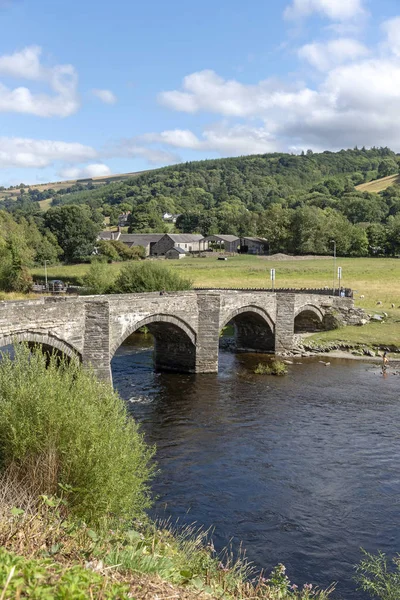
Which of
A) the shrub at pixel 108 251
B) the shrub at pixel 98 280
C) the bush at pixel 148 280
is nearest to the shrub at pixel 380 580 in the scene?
the bush at pixel 148 280

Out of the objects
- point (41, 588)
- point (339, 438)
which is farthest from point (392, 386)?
point (41, 588)

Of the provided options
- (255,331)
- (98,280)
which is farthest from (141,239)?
(255,331)

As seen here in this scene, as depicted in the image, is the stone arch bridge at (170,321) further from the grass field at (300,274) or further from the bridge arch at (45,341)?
the grass field at (300,274)

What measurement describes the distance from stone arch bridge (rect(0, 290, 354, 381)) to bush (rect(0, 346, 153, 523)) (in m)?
6.45

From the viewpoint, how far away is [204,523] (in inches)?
619

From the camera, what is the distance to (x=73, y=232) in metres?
96.2

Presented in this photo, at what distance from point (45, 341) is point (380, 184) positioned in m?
179

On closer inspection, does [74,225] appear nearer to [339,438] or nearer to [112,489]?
[339,438]

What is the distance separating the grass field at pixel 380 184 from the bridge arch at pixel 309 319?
456ft

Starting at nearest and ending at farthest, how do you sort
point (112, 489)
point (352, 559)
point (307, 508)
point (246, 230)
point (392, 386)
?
1. point (112, 489)
2. point (352, 559)
3. point (307, 508)
4. point (392, 386)
5. point (246, 230)

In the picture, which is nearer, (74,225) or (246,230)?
(74,225)

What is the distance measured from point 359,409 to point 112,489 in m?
17.7

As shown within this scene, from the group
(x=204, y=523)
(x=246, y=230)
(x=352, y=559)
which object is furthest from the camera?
(x=246, y=230)

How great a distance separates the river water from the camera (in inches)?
587
